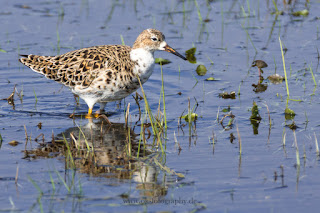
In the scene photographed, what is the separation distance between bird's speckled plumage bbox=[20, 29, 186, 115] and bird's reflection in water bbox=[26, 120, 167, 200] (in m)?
0.61

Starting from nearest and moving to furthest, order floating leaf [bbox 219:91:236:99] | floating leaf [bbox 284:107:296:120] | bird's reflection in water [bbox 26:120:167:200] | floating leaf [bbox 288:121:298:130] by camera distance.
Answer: bird's reflection in water [bbox 26:120:167:200]
floating leaf [bbox 288:121:298:130]
floating leaf [bbox 284:107:296:120]
floating leaf [bbox 219:91:236:99]

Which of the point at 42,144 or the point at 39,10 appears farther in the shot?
the point at 39,10

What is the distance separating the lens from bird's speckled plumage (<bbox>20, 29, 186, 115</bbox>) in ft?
29.8

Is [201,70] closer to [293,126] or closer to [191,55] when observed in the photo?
[191,55]

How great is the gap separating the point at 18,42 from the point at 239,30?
4909 millimetres

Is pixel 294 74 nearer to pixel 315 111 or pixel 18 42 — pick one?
pixel 315 111

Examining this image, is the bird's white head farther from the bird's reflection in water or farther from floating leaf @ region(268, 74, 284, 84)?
floating leaf @ region(268, 74, 284, 84)

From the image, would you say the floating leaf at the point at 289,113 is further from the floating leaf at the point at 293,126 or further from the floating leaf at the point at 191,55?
the floating leaf at the point at 191,55

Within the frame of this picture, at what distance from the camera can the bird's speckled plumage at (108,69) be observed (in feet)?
29.8

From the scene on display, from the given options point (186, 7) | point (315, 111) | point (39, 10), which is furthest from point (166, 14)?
point (315, 111)

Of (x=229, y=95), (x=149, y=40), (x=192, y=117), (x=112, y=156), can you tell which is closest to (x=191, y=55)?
(x=229, y=95)

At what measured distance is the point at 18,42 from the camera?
12.5 meters

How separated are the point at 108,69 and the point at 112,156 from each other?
1.92 m

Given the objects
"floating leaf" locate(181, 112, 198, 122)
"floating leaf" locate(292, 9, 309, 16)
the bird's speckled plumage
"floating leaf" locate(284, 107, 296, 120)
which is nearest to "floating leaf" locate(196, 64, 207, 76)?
the bird's speckled plumage
